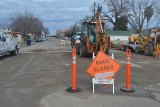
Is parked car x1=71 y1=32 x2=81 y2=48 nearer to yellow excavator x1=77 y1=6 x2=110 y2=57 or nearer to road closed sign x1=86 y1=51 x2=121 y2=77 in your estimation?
yellow excavator x1=77 y1=6 x2=110 y2=57

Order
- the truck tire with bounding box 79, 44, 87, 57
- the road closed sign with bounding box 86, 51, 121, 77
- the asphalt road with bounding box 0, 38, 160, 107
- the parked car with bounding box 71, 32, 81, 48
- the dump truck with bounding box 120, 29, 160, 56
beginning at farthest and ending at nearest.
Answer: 1. the parked car with bounding box 71, 32, 81, 48
2. the dump truck with bounding box 120, 29, 160, 56
3. the truck tire with bounding box 79, 44, 87, 57
4. the road closed sign with bounding box 86, 51, 121, 77
5. the asphalt road with bounding box 0, 38, 160, 107

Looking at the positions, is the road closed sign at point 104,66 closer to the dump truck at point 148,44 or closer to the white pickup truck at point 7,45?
the white pickup truck at point 7,45

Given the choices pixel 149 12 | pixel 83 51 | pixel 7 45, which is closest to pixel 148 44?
pixel 83 51

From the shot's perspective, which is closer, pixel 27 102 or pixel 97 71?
pixel 27 102

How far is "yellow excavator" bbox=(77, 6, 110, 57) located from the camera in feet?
76.0

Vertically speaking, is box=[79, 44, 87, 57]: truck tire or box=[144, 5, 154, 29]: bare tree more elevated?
box=[144, 5, 154, 29]: bare tree

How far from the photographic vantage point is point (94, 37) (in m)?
24.2

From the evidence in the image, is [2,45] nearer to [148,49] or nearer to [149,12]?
[148,49]

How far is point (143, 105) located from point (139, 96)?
116 cm

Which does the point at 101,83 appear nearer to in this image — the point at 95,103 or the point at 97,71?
the point at 97,71

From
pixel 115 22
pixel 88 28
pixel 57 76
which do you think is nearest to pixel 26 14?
pixel 115 22

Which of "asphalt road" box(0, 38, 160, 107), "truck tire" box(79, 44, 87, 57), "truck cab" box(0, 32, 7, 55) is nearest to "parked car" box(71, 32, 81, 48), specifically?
"truck tire" box(79, 44, 87, 57)

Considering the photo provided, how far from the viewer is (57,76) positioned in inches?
538

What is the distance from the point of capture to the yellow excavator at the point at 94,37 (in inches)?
912
